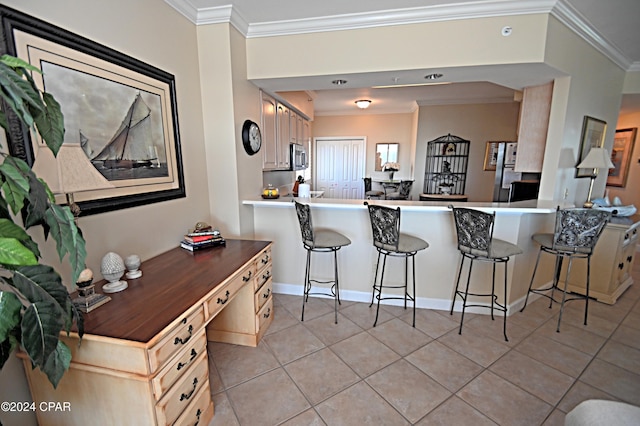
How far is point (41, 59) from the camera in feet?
4.54

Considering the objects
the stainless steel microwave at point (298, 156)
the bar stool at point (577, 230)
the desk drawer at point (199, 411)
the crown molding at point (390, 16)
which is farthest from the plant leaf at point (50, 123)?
the stainless steel microwave at point (298, 156)

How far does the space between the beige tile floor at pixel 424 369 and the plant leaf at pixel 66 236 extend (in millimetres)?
1312

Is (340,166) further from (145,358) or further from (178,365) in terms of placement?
(145,358)

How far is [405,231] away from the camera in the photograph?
289 centimetres

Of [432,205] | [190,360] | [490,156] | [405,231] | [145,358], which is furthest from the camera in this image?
[490,156]

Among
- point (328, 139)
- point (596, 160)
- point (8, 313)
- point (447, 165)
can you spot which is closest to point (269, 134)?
point (8, 313)

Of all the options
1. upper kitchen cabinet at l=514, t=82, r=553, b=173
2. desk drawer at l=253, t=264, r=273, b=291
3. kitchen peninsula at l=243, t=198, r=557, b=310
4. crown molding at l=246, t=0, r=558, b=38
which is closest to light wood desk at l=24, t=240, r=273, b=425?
desk drawer at l=253, t=264, r=273, b=291

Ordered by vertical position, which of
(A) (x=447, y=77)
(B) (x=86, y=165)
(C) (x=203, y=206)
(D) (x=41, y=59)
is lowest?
(C) (x=203, y=206)

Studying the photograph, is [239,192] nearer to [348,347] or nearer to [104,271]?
[104,271]

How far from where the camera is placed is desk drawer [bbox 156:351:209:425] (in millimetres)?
1274

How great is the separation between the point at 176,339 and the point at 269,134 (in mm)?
2705

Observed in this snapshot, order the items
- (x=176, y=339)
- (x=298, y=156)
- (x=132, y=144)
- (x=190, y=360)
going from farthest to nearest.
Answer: (x=298, y=156) → (x=132, y=144) → (x=190, y=360) → (x=176, y=339)

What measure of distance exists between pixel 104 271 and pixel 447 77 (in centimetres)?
315

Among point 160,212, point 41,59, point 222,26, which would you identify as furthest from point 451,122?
point 41,59
